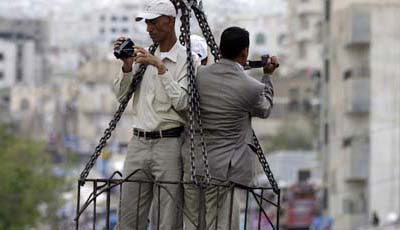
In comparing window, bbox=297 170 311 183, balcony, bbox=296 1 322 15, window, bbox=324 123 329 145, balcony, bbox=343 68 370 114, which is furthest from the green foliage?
balcony, bbox=296 1 322 15

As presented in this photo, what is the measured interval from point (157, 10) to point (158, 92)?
0.57 m

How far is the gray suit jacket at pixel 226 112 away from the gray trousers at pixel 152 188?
13 centimetres

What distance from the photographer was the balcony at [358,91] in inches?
2773

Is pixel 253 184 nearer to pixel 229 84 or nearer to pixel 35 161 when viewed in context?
pixel 229 84

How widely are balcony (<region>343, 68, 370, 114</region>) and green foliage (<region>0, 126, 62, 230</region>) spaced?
476 inches

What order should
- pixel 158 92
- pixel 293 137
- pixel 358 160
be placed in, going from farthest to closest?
pixel 293 137 → pixel 358 160 → pixel 158 92

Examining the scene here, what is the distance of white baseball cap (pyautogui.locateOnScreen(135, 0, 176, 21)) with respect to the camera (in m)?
15.4

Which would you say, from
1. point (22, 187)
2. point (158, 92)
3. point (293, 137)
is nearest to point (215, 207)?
point (158, 92)

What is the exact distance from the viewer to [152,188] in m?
15.8

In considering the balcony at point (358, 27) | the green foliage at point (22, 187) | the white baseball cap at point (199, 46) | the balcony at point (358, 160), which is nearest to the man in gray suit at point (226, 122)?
the white baseball cap at point (199, 46)

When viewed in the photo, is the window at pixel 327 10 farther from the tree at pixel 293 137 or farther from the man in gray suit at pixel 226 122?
the man in gray suit at pixel 226 122

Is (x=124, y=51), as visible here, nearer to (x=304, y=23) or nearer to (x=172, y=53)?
(x=172, y=53)

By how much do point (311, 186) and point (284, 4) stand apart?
260 ft

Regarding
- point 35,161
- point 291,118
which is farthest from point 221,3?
point 291,118
